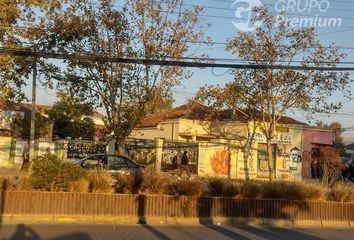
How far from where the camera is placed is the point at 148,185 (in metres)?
14.9

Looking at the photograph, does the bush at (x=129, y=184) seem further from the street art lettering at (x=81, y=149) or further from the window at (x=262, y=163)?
the window at (x=262, y=163)

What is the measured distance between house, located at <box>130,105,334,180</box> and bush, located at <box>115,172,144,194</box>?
20865 mm

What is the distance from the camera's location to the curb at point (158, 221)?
12875mm

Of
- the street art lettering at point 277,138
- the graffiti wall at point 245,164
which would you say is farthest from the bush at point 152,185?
the street art lettering at point 277,138

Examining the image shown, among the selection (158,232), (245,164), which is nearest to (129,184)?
(158,232)

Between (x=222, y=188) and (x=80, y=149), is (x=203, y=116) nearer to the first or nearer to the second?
(x=80, y=149)

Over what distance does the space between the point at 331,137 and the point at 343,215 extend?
102ft

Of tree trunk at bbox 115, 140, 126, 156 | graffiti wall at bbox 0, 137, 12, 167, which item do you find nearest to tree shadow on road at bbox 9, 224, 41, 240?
tree trunk at bbox 115, 140, 126, 156

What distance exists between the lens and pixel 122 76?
2962cm

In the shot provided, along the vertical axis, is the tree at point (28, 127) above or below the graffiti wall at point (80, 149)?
above

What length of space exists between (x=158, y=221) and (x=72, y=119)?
26.7 metres

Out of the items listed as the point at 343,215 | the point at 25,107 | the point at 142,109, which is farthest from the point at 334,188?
the point at 25,107

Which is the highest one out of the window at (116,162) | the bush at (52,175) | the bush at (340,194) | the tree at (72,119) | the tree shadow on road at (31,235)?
the tree at (72,119)

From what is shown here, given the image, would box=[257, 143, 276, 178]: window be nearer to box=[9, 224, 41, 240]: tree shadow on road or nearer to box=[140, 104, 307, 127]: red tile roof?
box=[140, 104, 307, 127]: red tile roof
